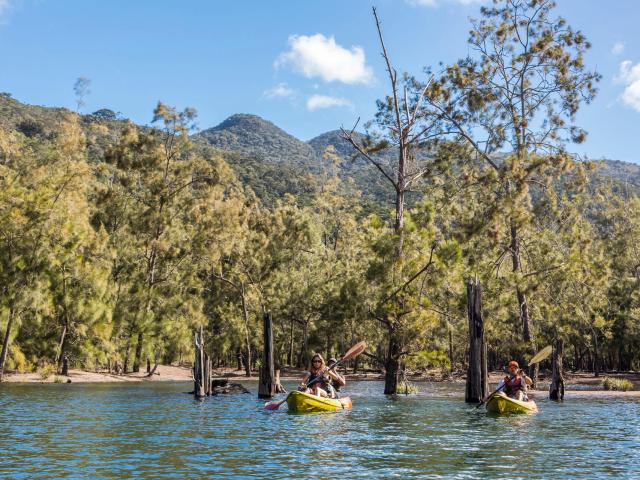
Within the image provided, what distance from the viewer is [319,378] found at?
25281 millimetres

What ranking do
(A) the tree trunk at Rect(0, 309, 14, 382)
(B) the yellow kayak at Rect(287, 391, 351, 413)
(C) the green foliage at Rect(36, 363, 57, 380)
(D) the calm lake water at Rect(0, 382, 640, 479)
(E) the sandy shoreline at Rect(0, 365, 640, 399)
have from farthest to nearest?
(C) the green foliage at Rect(36, 363, 57, 380) < (A) the tree trunk at Rect(0, 309, 14, 382) < (E) the sandy shoreline at Rect(0, 365, 640, 399) < (B) the yellow kayak at Rect(287, 391, 351, 413) < (D) the calm lake water at Rect(0, 382, 640, 479)

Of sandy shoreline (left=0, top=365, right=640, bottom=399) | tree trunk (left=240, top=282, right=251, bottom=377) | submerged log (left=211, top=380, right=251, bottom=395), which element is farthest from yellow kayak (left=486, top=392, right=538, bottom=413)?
tree trunk (left=240, top=282, right=251, bottom=377)

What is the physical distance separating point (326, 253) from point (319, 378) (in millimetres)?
47046

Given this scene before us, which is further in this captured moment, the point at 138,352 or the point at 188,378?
the point at 188,378

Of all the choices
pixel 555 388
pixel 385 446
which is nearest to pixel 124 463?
pixel 385 446

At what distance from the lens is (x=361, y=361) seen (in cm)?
8031

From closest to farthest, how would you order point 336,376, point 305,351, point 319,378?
point 319,378, point 336,376, point 305,351

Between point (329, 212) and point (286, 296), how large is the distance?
31.4 m

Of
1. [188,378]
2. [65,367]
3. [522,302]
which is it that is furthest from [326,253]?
[522,302]

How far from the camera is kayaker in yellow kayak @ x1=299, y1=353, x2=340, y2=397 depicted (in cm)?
2520

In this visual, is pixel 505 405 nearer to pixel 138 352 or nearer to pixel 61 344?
pixel 61 344

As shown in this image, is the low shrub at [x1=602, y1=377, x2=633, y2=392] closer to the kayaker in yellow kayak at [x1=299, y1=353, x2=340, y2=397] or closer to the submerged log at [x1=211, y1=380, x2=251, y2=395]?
the submerged log at [x1=211, y1=380, x2=251, y2=395]

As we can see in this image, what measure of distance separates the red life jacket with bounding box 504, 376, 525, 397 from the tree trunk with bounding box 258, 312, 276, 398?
9636 mm

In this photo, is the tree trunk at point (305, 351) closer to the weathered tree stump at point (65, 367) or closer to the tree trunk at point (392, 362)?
the weathered tree stump at point (65, 367)
